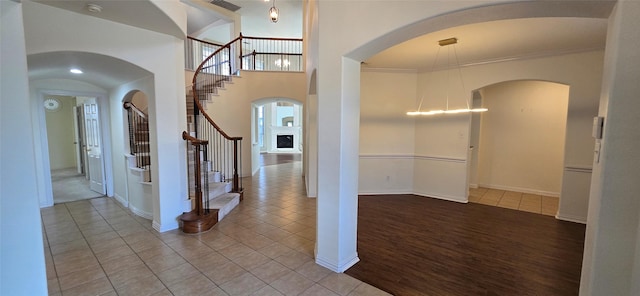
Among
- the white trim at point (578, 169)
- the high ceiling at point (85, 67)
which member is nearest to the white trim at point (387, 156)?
the white trim at point (578, 169)

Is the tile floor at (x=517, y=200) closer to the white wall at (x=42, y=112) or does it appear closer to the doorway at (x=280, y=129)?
the white wall at (x=42, y=112)

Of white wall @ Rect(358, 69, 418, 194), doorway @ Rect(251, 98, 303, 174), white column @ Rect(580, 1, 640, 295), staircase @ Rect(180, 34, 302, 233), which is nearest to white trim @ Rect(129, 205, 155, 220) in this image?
staircase @ Rect(180, 34, 302, 233)

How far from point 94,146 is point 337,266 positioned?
245 inches

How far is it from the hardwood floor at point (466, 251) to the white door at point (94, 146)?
18.0ft

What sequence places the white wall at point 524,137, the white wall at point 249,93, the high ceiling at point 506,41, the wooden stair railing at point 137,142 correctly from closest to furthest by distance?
the high ceiling at point 506,41 → the wooden stair railing at point 137,142 → the white wall at point 524,137 → the white wall at point 249,93

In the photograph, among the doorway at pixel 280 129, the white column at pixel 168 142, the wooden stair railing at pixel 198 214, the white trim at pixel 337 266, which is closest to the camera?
the white trim at pixel 337 266

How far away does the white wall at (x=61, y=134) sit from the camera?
7.79 m

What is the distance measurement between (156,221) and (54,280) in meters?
1.28

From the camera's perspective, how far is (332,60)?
2609 mm

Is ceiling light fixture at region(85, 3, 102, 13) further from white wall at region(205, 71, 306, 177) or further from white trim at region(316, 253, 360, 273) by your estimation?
white wall at region(205, 71, 306, 177)

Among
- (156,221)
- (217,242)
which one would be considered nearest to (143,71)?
(156,221)

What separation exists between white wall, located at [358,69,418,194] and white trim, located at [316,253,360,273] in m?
2.91

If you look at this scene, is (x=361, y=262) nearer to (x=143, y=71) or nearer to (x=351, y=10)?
(x=351, y=10)

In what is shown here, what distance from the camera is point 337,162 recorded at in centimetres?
A: 265
